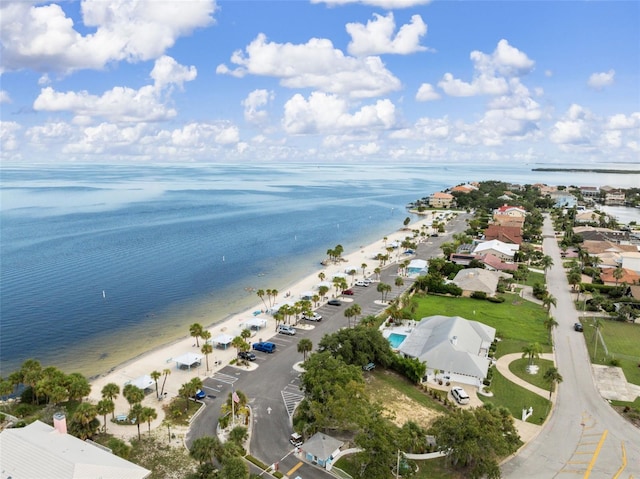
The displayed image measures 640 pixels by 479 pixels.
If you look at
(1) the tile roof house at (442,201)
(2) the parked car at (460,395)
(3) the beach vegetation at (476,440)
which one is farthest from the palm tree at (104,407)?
(1) the tile roof house at (442,201)

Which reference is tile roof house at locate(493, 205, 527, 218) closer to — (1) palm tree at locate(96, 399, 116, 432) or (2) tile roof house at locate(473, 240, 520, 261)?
(2) tile roof house at locate(473, 240, 520, 261)

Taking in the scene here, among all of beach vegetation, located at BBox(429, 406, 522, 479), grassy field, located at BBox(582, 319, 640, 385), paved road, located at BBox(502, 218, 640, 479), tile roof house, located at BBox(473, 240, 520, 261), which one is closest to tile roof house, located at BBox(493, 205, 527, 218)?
tile roof house, located at BBox(473, 240, 520, 261)

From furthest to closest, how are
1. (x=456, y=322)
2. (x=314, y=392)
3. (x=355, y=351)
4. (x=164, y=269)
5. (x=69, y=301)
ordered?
(x=164, y=269), (x=69, y=301), (x=456, y=322), (x=355, y=351), (x=314, y=392)

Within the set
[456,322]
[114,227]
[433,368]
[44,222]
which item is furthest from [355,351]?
[44,222]

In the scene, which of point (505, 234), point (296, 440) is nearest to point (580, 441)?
point (296, 440)

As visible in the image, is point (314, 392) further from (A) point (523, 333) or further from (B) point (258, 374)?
(A) point (523, 333)

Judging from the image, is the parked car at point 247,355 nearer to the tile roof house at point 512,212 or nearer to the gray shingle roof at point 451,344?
the gray shingle roof at point 451,344
